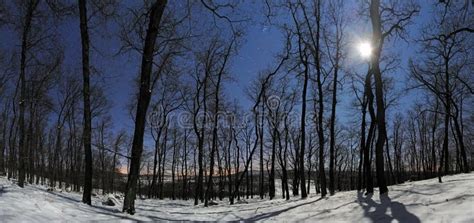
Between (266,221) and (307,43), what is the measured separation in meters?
12.7

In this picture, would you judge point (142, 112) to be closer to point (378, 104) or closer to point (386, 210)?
point (386, 210)

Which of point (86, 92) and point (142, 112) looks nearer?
point (142, 112)

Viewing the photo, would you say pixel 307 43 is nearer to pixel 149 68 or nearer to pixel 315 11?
pixel 315 11

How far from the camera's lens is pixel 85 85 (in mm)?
11859

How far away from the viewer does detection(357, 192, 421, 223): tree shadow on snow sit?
727 cm

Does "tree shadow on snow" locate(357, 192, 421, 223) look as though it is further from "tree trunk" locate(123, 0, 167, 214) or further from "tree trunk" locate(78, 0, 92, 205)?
"tree trunk" locate(78, 0, 92, 205)

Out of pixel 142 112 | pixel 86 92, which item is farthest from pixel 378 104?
pixel 86 92

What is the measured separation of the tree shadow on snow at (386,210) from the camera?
7.27m

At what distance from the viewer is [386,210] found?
841cm

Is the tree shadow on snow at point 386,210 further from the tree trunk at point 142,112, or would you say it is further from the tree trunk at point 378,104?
the tree trunk at point 142,112

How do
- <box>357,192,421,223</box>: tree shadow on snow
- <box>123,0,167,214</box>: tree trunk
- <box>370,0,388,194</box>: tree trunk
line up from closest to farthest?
<box>357,192,421,223</box>: tree shadow on snow < <box>123,0,167,214</box>: tree trunk < <box>370,0,388,194</box>: tree trunk

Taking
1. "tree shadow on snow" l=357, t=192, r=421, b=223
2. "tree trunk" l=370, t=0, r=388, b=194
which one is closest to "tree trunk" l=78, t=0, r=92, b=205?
"tree shadow on snow" l=357, t=192, r=421, b=223

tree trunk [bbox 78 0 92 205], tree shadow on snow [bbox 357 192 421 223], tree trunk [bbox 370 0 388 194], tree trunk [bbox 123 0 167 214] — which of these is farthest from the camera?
tree trunk [bbox 78 0 92 205]

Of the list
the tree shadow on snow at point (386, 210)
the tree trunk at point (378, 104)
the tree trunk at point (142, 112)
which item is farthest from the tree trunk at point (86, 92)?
the tree trunk at point (378, 104)
